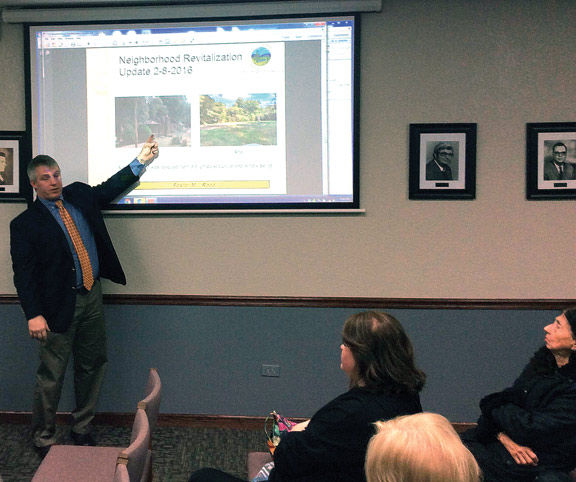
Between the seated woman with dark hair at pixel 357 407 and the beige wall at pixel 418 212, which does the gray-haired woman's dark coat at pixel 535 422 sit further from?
the beige wall at pixel 418 212

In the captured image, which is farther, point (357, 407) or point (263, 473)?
point (263, 473)

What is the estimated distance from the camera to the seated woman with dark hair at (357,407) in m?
1.54

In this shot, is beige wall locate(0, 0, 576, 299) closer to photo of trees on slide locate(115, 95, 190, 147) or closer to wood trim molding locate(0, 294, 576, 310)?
wood trim molding locate(0, 294, 576, 310)

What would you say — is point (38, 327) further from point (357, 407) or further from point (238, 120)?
point (357, 407)

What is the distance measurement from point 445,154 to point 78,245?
Answer: 209 cm

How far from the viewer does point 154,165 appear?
3.28m

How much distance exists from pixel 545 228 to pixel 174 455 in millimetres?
2420

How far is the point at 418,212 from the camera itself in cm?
321

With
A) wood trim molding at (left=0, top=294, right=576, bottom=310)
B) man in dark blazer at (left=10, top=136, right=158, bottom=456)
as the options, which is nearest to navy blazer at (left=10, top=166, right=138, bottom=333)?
man in dark blazer at (left=10, top=136, right=158, bottom=456)

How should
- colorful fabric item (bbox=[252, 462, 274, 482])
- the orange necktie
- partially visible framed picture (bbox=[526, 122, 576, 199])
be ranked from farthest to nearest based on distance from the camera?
partially visible framed picture (bbox=[526, 122, 576, 199]) → the orange necktie → colorful fabric item (bbox=[252, 462, 274, 482])

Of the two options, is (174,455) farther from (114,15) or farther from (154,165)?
(114,15)

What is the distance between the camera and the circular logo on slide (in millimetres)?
3180

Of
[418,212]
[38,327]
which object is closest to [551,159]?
[418,212]

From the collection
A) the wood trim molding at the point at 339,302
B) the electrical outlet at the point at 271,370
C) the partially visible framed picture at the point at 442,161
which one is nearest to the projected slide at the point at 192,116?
the wood trim molding at the point at 339,302
